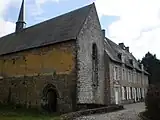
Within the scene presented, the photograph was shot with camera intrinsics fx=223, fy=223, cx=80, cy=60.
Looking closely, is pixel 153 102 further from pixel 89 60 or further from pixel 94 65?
pixel 94 65

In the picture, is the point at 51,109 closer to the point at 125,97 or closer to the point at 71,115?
the point at 71,115

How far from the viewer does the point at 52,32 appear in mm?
23484

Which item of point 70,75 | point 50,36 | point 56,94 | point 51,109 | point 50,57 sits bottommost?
point 51,109

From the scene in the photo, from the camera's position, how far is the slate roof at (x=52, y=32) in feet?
70.2

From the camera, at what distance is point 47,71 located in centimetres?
2134

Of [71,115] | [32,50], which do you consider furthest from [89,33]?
[71,115]

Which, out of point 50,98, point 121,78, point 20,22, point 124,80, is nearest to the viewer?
point 50,98

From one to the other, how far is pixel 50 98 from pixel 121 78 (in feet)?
38.2

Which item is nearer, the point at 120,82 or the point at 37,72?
the point at 37,72

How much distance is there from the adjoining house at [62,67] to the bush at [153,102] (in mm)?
7365

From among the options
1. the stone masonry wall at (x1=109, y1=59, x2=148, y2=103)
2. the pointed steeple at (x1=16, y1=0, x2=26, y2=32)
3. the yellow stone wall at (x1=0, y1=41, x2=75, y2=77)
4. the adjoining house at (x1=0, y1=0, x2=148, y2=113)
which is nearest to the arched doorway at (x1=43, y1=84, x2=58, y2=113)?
the adjoining house at (x1=0, y1=0, x2=148, y2=113)

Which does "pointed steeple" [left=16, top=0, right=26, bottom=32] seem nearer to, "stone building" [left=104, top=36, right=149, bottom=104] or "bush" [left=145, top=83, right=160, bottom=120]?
"stone building" [left=104, top=36, right=149, bottom=104]

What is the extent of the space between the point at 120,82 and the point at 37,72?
38.7 feet

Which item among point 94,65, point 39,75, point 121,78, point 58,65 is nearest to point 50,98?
point 39,75
